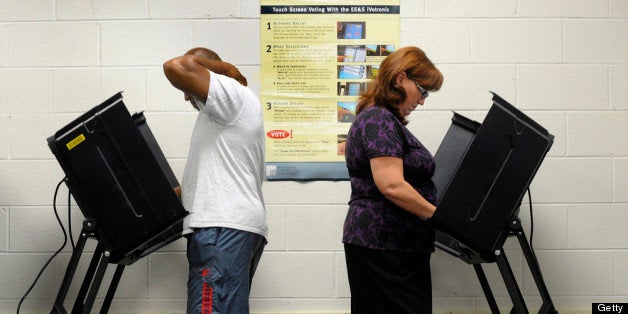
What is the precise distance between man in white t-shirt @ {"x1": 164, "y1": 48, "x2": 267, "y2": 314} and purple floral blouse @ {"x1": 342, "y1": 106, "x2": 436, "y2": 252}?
28 centimetres

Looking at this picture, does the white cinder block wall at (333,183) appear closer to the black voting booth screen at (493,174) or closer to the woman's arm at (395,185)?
the black voting booth screen at (493,174)

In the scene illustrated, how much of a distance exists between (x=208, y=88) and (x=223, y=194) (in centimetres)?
30

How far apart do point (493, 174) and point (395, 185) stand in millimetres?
367

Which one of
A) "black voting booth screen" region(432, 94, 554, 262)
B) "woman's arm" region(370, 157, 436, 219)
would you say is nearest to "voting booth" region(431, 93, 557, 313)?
"black voting booth screen" region(432, 94, 554, 262)

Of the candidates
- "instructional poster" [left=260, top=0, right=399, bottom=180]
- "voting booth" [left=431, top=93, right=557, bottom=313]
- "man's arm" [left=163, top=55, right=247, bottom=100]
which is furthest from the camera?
"instructional poster" [left=260, top=0, right=399, bottom=180]

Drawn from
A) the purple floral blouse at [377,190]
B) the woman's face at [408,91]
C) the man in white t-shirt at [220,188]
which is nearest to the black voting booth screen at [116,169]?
the man in white t-shirt at [220,188]

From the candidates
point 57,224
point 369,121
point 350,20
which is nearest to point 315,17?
point 350,20

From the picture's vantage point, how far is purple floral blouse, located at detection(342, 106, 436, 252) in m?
1.76

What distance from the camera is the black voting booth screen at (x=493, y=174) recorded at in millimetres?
1869

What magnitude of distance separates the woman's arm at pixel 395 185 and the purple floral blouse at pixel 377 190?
2 centimetres

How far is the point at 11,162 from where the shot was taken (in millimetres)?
2705

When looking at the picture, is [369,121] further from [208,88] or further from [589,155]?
[589,155]

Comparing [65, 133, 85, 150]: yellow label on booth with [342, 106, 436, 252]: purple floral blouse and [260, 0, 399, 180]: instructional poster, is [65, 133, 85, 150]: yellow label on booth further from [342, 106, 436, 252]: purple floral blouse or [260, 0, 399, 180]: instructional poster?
[260, 0, 399, 180]: instructional poster

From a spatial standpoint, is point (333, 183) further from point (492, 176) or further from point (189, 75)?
point (189, 75)
